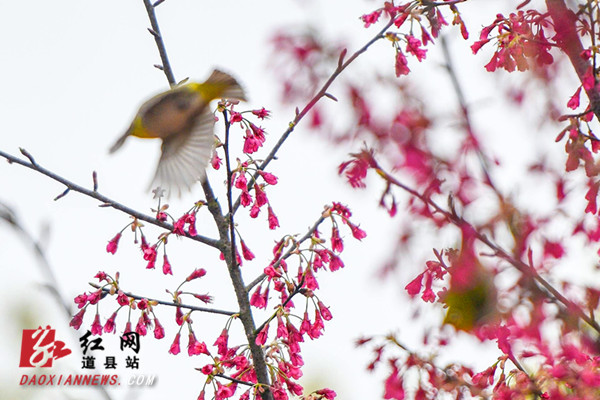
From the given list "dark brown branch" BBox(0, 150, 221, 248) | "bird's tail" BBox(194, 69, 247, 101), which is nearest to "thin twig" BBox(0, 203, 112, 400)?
"dark brown branch" BBox(0, 150, 221, 248)

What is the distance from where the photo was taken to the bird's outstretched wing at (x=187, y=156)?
9.75 ft

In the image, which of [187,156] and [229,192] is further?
[187,156]

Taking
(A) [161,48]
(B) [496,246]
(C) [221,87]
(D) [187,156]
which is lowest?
(B) [496,246]

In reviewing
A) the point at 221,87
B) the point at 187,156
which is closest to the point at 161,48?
the point at 187,156

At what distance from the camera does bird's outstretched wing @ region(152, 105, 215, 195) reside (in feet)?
9.75

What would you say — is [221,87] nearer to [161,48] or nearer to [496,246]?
[161,48]

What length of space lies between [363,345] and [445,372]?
39 centimetres

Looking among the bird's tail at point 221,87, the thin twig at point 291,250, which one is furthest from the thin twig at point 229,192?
the bird's tail at point 221,87

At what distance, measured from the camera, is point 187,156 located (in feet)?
10.2

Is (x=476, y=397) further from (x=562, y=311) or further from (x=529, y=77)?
(x=529, y=77)

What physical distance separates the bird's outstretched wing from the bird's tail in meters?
0.13

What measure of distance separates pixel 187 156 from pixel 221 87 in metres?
0.50

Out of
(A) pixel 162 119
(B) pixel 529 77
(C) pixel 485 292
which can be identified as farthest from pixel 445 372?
(A) pixel 162 119

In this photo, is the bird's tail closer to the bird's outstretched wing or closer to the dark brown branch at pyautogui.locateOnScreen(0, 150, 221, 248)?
the bird's outstretched wing
